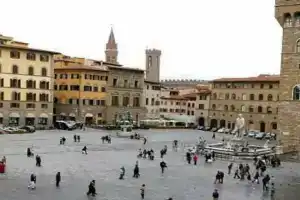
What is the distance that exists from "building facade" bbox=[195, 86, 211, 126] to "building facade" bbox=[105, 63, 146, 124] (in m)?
11.4

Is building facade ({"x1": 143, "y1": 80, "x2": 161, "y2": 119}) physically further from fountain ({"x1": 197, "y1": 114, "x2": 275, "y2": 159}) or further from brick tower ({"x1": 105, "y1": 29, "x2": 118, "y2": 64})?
brick tower ({"x1": 105, "y1": 29, "x2": 118, "y2": 64})

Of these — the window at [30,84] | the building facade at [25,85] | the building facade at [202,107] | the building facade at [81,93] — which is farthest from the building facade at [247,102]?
the window at [30,84]

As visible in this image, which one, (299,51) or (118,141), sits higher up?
(299,51)

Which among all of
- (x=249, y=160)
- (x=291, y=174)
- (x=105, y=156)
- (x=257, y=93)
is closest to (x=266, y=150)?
(x=249, y=160)

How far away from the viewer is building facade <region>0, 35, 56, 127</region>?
5781 centimetres

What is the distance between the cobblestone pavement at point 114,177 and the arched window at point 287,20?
458 inches

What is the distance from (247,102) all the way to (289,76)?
3374 cm

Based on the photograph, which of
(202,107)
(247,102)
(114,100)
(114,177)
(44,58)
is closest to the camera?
(114,177)

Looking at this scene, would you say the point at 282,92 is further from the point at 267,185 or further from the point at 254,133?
the point at 254,133

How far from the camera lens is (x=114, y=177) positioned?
26734 millimetres

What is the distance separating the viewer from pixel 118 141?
48281 mm

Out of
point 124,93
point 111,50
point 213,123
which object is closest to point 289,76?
point 124,93

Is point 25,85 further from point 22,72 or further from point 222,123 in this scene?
point 222,123

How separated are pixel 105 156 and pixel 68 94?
33.9 metres
